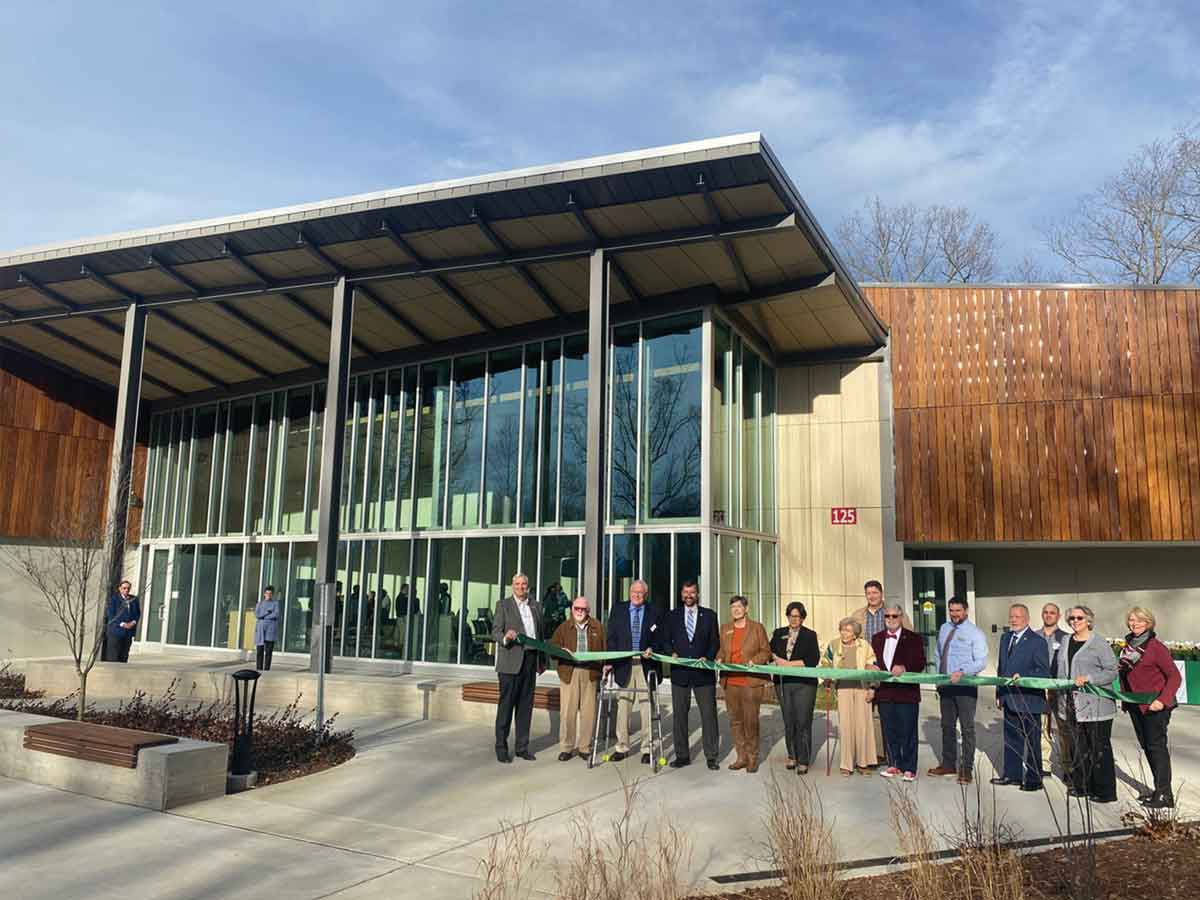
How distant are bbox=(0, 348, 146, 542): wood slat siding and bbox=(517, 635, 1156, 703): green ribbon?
53.9 feet

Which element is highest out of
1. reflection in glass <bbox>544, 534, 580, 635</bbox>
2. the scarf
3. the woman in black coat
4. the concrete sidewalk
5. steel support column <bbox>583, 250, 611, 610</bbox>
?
steel support column <bbox>583, 250, 611, 610</bbox>

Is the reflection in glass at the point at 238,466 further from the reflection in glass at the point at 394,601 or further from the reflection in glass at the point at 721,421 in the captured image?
the reflection in glass at the point at 721,421

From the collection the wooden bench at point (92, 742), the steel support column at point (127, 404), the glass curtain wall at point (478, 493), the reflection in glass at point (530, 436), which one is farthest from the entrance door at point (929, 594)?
the steel support column at point (127, 404)

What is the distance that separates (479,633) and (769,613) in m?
5.60

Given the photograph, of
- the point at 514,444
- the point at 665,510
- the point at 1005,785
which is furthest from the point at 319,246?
the point at 1005,785

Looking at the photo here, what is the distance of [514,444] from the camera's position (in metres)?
18.2

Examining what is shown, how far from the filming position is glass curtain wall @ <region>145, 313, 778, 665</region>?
1608 centimetres

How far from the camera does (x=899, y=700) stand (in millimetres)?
8570

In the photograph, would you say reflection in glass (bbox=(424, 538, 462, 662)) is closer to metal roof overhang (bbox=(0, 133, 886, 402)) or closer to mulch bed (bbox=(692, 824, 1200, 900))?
metal roof overhang (bbox=(0, 133, 886, 402))

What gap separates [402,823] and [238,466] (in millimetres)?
17750

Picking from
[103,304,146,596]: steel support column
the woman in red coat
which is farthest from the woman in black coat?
[103,304,146,596]: steel support column

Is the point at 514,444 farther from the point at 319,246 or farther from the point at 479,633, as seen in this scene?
the point at 319,246

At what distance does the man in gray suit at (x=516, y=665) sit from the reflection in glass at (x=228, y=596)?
14.9 metres

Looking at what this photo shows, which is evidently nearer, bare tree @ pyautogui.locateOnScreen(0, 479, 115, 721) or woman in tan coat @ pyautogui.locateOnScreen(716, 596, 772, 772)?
woman in tan coat @ pyautogui.locateOnScreen(716, 596, 772, 772)
